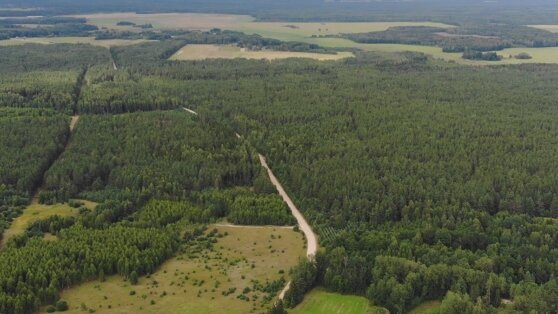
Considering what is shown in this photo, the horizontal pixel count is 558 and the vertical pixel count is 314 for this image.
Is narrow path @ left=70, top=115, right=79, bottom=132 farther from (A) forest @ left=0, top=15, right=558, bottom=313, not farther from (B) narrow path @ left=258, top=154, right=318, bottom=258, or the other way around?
(B) narrow path @ left=258, top=154, right=318, bottom=258

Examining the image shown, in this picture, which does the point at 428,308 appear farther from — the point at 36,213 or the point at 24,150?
the point at 24,150

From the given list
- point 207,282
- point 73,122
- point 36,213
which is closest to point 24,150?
point 36,213

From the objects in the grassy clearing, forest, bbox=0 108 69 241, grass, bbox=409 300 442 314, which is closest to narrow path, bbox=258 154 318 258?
the grassy clearing

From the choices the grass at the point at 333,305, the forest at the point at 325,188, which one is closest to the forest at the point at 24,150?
the forest at the point at 325,188

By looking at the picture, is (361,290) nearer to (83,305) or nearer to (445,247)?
(445,247)

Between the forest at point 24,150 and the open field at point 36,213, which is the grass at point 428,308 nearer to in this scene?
the open field at point 36,213
